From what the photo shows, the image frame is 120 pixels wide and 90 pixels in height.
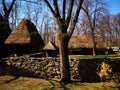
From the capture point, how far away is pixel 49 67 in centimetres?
1667

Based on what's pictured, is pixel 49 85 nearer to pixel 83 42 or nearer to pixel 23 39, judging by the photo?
pixel 23 39

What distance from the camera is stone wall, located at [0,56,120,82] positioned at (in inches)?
617

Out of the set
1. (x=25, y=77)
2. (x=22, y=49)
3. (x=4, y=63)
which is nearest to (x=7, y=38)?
(x=22, y=49)

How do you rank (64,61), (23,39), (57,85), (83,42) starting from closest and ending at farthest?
(57,85)
(64,61)
(23,39)
(83,42)

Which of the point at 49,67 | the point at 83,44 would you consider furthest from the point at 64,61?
the point at 83,44

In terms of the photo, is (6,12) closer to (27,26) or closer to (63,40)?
(27,26)

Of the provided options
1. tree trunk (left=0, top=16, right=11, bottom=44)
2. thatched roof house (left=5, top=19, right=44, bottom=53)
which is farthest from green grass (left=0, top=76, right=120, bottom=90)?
thatched roof house (left=5, top=19, right=44, bottom=53)

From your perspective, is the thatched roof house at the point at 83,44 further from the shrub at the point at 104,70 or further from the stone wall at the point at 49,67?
the shrub at the point at 104,70

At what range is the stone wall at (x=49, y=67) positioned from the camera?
15680 millimetres

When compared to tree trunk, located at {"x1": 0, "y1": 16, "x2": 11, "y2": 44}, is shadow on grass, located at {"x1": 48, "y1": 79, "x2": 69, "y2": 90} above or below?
below

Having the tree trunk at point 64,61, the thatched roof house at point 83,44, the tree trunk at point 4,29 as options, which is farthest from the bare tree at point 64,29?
the thatched roof house at point 83,44

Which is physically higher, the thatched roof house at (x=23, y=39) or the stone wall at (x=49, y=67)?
the thatched roof house at (x=23, y=39)

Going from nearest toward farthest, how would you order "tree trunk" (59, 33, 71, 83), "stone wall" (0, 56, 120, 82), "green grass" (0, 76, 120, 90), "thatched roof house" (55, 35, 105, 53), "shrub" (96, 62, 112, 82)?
1. "green grass" (0, 76, 120, 90)
2. "shrub" (96, 62, 112, 82)
3. "tree trunk" (59, 33, 71, 83)
4. "stone wall" (0, 56, 120, 82)
5. "thatched roof house" (55, 35, 105, 53)

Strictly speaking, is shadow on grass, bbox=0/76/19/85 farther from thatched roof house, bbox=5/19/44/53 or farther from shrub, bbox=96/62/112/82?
thatched roof house, bbox=5/19/44/53
